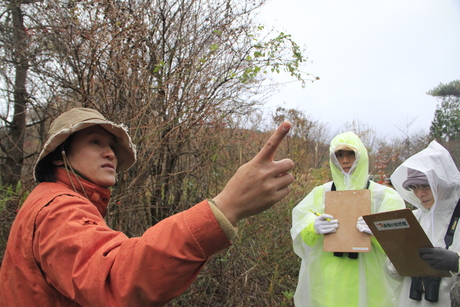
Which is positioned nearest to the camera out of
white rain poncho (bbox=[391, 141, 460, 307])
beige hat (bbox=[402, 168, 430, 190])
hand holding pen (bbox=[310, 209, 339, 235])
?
white rain poncho (bbox=[391, 141, 460, 307])

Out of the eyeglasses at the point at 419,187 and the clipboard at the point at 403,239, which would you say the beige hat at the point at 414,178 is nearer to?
the eyeglasses at the point at 419,187

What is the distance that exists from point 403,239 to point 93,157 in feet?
6.72

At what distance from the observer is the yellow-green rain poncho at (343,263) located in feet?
8.27

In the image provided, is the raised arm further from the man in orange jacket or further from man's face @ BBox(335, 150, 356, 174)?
man's face @ BBox(335, 150, 356, 174)

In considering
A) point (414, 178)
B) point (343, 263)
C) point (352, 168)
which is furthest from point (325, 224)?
point (414, 178)

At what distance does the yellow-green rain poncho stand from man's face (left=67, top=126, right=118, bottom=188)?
1986 mm

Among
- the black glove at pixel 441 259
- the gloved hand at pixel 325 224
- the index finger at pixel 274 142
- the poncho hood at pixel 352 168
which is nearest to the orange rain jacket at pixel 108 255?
the index finger at pixel 274 142

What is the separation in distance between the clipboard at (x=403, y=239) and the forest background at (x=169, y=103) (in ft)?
7.18

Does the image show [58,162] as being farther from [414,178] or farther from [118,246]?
[414,178]

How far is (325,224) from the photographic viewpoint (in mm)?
2707

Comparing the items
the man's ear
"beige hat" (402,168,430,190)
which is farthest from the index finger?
"beige hat" (402,168,430,190)

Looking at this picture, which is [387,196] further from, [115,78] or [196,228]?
[115,78]

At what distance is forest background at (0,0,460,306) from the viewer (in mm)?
3783

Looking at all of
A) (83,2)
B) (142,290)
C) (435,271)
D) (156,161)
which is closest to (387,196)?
(435,271)
